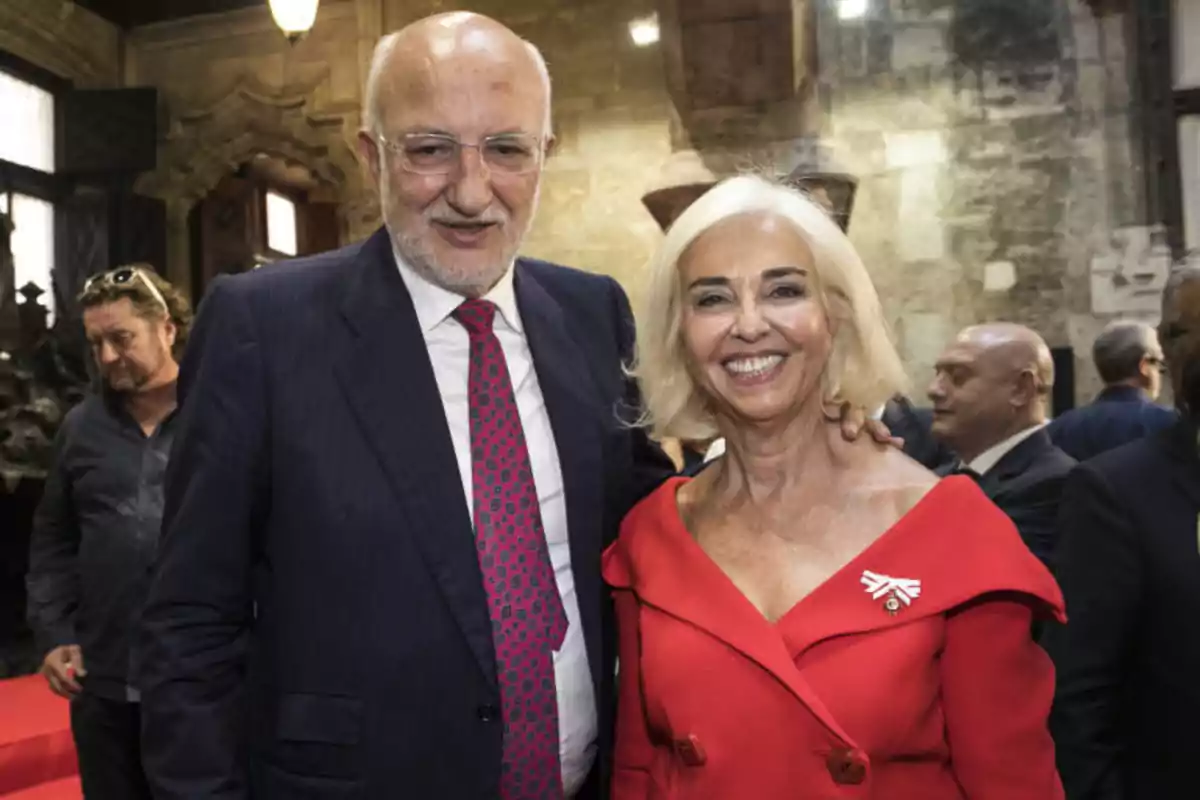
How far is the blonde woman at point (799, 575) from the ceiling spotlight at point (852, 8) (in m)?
4.83

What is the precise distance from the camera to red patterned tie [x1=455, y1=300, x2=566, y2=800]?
56.4 inches

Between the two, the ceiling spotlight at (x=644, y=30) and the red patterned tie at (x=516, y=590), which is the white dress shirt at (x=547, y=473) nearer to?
the red patterned tie at (x=516, y=590)

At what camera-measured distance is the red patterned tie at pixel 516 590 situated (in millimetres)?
1434

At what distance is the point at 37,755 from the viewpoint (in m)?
3.96

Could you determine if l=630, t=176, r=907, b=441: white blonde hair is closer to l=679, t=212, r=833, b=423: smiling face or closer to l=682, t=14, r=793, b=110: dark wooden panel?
l=679, t=212, r=833, b=423: smiling face

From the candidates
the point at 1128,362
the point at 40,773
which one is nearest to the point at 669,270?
the point at 1128,362

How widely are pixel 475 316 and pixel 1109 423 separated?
322 centimetres

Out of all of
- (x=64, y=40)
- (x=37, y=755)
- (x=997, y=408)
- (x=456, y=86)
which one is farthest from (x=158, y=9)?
(x=456, y=86)

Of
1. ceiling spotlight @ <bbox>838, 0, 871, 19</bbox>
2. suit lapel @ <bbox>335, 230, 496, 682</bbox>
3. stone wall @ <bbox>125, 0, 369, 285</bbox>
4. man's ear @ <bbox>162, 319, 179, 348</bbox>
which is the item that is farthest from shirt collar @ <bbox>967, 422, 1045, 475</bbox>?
stone wall @ <bbox>125, 0, 369, 285</bbox>

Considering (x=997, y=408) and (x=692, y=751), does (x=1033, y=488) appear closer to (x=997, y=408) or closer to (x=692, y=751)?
(x=997, y=408)

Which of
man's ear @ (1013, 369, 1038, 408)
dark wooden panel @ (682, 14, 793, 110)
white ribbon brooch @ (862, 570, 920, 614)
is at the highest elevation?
dark wooden panel @ (682, 14, 793, 110)

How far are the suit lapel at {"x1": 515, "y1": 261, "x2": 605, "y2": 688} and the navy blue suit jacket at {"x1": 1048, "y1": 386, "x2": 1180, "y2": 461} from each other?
2921mm

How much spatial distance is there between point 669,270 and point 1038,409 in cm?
225

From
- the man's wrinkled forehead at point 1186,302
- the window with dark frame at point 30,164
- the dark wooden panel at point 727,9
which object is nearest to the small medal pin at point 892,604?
the man's wrinkled forehead at point 1186,302
